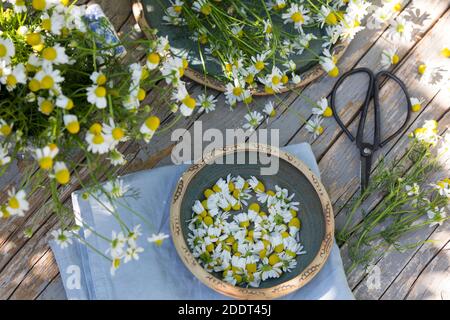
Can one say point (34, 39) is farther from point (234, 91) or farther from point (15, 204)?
point (234, 91)

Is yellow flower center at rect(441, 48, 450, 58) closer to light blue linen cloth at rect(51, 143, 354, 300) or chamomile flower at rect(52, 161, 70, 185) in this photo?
light blue linen cloth at rect(51, 143, 354, 300)

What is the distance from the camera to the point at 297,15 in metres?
1.14

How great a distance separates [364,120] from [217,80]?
349mm

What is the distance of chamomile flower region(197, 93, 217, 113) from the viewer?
1229 millimetres

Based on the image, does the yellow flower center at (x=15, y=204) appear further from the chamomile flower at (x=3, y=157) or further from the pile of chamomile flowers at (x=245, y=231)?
the pile of chamomile flowers at (x=245, y=231)

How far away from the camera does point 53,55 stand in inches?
31.7

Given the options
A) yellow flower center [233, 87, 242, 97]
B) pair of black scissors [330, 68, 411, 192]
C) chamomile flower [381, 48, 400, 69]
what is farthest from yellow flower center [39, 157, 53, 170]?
chamomile flower [381, 48, 400, 69]

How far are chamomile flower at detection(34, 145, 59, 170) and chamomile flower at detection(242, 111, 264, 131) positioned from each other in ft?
1.66

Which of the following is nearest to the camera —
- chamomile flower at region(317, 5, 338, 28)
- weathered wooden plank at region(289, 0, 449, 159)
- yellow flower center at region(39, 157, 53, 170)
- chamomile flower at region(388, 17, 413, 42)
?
yellow flower center at region(39, 157, 53, 170)

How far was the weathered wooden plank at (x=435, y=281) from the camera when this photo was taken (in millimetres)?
1312

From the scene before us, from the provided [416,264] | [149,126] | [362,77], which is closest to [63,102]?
[149,126]

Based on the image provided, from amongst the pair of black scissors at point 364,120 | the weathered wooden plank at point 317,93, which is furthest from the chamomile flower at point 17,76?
the pair of black scissors at point 364,120
